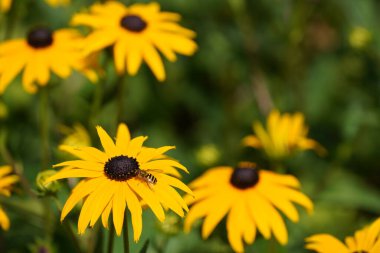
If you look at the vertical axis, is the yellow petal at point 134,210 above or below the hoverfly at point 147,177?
below

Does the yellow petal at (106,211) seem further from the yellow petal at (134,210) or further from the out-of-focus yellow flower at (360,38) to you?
the out-of-focus yellow flower at (360,38)

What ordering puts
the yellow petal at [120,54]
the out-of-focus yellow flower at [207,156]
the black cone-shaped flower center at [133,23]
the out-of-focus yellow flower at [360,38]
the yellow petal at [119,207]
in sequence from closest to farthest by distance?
the yellow petal at [119,207] → the yellow petal at [120,54] → the black cone-shaped flower center at [133,23] → the out-of-focus yellow flower at [207,156] → the out-of-focus yellow flower at [360,38]

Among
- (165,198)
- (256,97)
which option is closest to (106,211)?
(165,198)

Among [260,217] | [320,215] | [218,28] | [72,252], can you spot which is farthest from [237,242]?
[218,28]

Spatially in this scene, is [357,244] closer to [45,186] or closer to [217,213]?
[217,213]

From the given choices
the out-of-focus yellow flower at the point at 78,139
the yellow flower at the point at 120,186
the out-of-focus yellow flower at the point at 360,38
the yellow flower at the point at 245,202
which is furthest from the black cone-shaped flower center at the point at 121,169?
the out-of-focus yellow flower at the point at 360,38

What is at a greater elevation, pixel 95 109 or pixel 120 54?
pixel 120 54

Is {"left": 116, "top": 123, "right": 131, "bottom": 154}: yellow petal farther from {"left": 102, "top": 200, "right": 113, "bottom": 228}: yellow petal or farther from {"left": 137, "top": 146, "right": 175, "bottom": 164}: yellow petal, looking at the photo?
{"left": 102, "top": 200, "right": 113, "bottom": 228}: yellow petal
